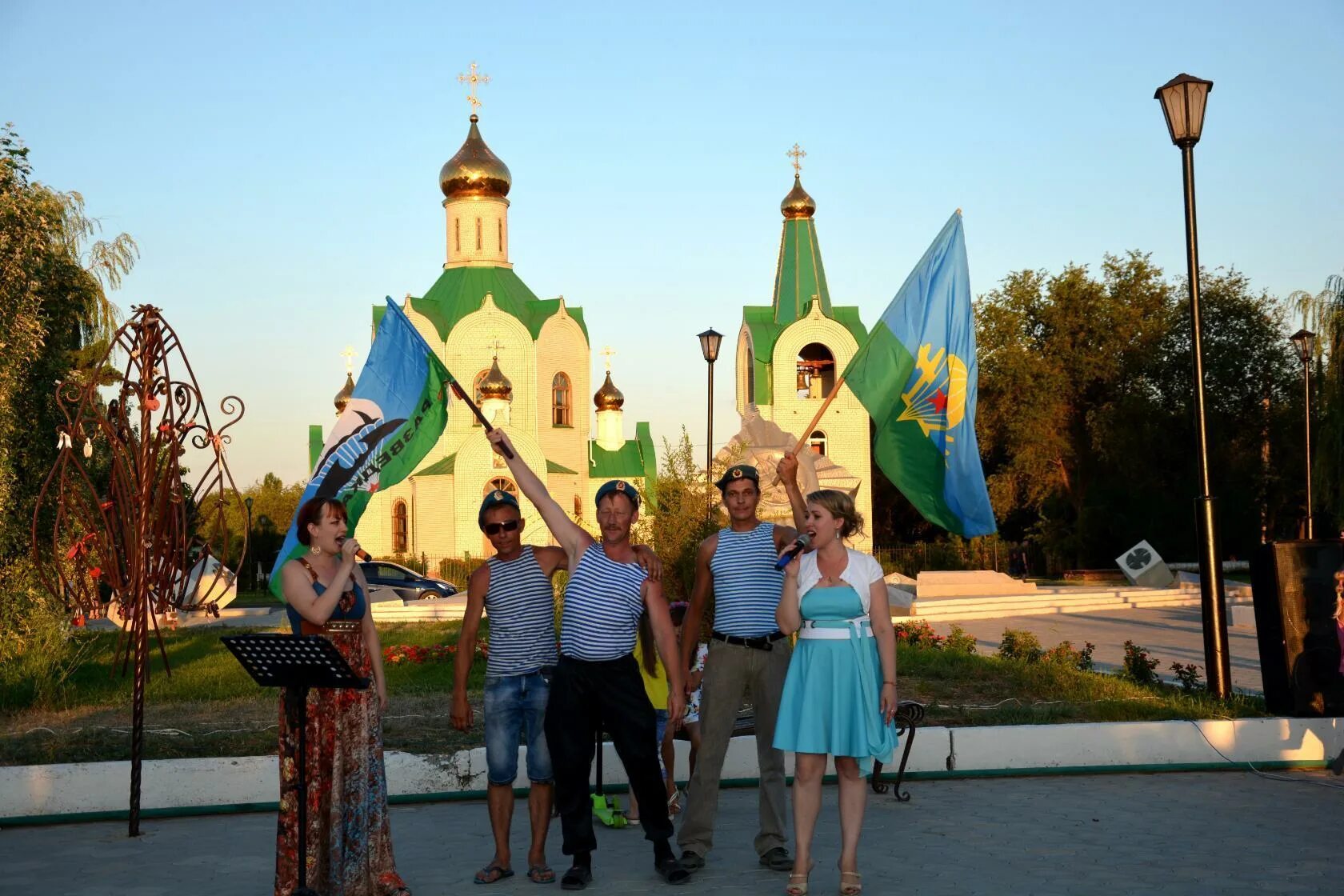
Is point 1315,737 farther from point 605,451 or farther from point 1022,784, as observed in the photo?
point 605,451

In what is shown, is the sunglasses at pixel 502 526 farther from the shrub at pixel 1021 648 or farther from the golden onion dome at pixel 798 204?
the golden onion dome at pixel 798 204

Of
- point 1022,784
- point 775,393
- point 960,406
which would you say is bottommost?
point 1022,784

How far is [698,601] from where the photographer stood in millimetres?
6996

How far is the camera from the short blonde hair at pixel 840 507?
6398mm

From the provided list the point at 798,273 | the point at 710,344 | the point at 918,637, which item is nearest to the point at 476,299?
the point at 798,273

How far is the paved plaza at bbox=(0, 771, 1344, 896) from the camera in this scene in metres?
6.44

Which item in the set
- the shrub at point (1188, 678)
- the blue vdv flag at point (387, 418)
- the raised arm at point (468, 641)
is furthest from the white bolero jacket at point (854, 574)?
the shrub at point (1188, 678)

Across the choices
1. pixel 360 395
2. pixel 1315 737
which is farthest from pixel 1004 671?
pixel 360 395

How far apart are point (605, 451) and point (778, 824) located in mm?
44116

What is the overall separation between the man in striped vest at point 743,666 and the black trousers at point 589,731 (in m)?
0.30

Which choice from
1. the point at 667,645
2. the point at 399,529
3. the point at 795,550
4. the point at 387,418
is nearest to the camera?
the point at 795,550

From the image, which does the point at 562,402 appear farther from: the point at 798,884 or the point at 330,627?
the point at 798,884

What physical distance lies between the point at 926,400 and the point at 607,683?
3800mm

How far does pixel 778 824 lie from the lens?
6.80 m
